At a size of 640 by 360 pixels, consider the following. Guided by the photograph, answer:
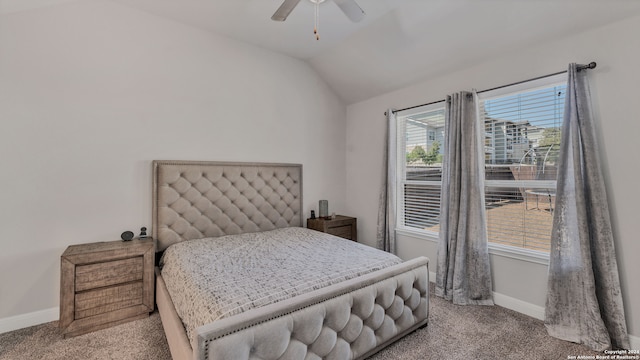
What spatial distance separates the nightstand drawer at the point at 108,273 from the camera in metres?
2.21

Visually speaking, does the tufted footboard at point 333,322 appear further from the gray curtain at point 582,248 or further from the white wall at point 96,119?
the white wall at point 96,119

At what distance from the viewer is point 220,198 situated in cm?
321

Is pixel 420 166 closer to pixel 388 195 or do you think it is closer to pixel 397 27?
pixel 388 195

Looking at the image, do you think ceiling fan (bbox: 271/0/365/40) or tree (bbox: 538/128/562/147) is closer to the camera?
ceiling fan (bbox: 271/0/365/40)

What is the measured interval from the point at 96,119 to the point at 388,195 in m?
3.42

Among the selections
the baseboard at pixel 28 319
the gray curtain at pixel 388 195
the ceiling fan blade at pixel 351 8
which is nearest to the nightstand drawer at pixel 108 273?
the baseboard at pixel 28 319

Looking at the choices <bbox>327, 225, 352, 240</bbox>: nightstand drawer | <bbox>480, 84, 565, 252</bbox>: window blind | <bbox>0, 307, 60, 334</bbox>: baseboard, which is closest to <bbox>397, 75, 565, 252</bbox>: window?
<bbox>480, 84, 565, 252</bbox>: window blind

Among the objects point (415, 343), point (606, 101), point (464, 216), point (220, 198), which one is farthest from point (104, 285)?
point (606, 101)

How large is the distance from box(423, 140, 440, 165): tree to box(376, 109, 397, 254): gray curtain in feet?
1.43

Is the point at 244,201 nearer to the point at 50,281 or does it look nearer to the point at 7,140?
the point at 50,281

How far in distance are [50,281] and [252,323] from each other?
7.67ft

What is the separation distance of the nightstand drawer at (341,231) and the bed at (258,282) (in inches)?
22.0

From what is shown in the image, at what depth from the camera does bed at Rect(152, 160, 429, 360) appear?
1441 millimetres

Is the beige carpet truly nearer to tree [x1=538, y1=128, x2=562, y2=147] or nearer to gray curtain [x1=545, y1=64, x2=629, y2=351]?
gray curtain [x1=545, y1=64, x2=629, y2=351]
